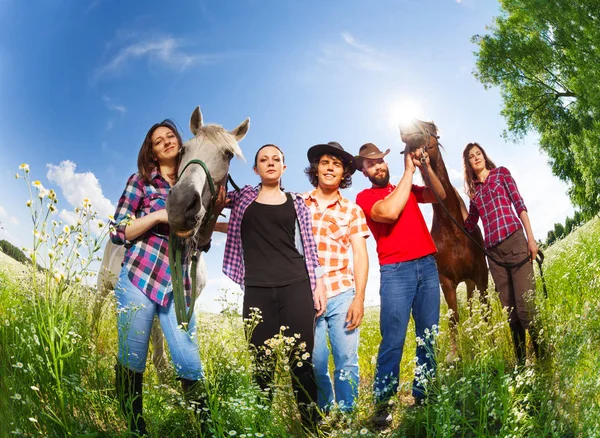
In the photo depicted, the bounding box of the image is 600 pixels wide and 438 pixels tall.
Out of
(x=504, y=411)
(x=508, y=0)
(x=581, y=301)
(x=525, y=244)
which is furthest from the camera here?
(x=581, y=301)

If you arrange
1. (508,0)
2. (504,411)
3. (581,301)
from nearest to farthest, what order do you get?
(504,411) → (508,0) → (581,301)

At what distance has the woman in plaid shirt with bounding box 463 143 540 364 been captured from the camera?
1.85m

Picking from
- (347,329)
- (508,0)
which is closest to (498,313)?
(347,329)

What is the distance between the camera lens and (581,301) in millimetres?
2164

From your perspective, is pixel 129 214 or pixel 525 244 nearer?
pixel 129 214

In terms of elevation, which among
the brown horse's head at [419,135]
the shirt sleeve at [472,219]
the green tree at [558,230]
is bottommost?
the green tree at [558,230]

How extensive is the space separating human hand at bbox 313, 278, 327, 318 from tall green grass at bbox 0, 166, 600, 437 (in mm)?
268

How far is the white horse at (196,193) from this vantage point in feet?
5.16

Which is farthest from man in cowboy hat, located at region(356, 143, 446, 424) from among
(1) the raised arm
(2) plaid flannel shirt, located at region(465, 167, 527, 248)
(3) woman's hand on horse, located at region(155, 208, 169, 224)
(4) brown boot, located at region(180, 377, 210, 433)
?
(3) woman's hand on horse, located at region(155, 208, 169, 224)

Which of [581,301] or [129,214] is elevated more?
[129,214]

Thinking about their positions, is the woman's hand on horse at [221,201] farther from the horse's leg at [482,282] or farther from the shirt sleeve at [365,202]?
the horse's leg at [482,282]

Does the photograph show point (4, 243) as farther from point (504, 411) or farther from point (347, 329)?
point (504, 411)

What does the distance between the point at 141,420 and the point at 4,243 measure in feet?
2.35

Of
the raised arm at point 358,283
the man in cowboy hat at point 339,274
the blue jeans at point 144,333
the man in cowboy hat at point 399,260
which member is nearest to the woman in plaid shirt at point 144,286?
the blue jeans at point 144,333
